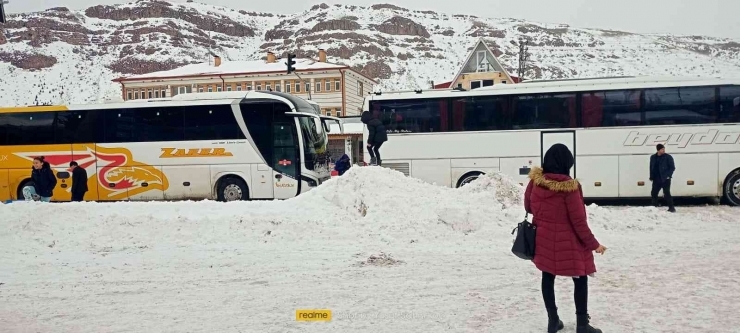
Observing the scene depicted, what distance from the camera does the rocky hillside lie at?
105 m

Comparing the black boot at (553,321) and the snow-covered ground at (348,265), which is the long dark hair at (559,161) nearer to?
the black boot at (553,321)

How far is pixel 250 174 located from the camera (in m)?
16.7

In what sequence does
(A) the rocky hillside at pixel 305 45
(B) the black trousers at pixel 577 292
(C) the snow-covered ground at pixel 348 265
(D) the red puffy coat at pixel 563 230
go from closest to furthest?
(D) the red puffy coat at pixel 563 230, (B) the black trousers at pixel 577 292, (C) the snow-covered ground at pixel 348 265, (A) the rocky hillside at pixel 305 45

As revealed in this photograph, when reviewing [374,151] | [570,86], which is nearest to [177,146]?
[374,151]

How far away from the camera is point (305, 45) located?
437 feet

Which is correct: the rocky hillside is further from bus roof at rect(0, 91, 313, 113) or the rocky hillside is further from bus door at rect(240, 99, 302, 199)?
bus door at rect(240, 99, 302, 199)

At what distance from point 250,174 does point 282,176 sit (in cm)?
101

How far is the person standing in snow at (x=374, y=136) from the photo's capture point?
52.2 feet

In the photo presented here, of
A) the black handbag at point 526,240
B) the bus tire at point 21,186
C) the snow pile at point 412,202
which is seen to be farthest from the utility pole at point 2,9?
the black handbag at point 526,240

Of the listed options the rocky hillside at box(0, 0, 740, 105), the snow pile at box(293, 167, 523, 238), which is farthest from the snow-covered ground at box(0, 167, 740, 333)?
the rocky hillside at box(0, 0, 740, 105)

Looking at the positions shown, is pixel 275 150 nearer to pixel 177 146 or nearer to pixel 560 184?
pixel 177 146

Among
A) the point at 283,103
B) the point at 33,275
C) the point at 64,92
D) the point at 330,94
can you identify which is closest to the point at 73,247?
the point at 33,275

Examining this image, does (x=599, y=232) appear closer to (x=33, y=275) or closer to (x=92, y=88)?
(x=33, y=275)

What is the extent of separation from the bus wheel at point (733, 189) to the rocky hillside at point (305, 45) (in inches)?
3229
